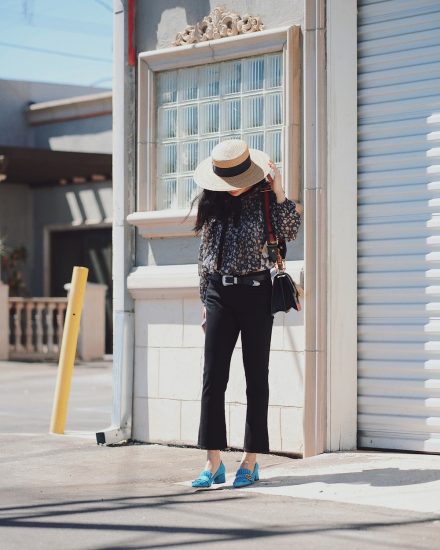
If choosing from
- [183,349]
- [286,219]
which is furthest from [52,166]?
[286,219]

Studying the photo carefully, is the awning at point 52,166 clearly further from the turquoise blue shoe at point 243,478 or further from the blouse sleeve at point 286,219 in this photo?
the turquoise blue shoe at point 243,478

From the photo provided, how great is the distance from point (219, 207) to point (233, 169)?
219mm

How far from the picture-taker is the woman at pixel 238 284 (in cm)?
623

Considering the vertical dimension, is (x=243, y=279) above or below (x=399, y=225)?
below

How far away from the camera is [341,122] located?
732 centimetres

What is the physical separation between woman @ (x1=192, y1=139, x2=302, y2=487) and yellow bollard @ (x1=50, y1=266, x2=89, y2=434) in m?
2.81

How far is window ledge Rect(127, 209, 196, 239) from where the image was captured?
8078 millimetres

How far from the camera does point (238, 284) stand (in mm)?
6234

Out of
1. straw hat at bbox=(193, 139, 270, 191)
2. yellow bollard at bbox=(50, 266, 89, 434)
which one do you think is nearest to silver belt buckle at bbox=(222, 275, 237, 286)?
straw hat at bbox=(193, 139, 270, 191)

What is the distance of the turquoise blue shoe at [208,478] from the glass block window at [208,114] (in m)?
2.27

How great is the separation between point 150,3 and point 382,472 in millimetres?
3883

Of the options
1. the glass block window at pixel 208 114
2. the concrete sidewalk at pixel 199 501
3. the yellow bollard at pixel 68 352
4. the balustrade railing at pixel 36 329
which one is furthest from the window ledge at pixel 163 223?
the balustrade railing at pixel 36 329

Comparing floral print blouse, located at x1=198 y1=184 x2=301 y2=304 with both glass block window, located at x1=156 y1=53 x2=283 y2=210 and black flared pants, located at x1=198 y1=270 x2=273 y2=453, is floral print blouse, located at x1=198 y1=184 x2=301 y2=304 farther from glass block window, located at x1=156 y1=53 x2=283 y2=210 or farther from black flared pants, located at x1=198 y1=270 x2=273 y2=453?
glass block window, located at x1=156 y1=53 x2=283 y2=210

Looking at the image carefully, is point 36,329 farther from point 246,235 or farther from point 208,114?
point 246,235
